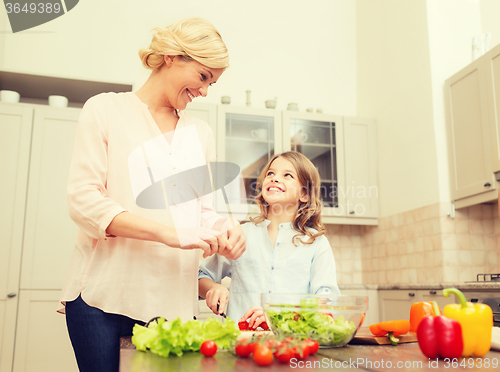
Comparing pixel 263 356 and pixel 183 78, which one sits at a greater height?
pixel 183 78

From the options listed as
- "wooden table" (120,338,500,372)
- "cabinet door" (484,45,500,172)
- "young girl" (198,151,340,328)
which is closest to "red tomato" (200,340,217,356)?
"wooden table" (120,338,500,372)

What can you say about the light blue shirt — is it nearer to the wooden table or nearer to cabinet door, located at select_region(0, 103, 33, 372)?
the wooden table

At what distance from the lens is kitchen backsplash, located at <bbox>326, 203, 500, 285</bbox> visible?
310 cm

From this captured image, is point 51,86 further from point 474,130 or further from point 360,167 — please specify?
point 474,130

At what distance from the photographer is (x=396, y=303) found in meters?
3.23

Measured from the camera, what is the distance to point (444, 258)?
121 inches

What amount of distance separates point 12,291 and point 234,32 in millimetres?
2668

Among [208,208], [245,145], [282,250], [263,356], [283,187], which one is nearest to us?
[263,356]

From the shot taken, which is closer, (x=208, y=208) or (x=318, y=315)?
(x=318, y=315)

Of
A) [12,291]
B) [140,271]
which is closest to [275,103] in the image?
[12,291]

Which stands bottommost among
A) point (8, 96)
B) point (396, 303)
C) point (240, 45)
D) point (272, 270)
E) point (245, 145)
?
point (396, 303)

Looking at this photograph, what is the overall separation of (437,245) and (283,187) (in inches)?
70.3

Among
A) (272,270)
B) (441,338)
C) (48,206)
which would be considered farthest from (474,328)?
(48,206)

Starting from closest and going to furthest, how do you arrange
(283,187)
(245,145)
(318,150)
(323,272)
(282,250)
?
(323,272) < (282,250) < (283,187) < (245,145) < (318,150)
